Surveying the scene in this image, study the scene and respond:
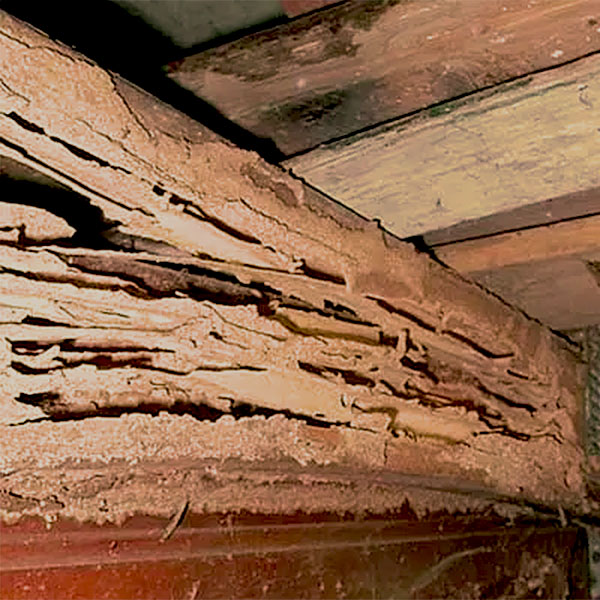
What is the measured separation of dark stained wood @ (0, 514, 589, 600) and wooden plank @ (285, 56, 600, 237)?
1.29ft

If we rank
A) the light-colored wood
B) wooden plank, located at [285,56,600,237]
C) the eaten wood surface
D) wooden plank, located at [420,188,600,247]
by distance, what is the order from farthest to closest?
1. the light-colored wood
2. wooden plank, located at [420,188,600,247]
3. wooden plank, located at [285,56,600,237]
4. the eaten wood surface

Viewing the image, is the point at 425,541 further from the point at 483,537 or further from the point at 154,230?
the point at 154,230

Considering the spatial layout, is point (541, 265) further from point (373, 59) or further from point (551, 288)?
point (373, 59)

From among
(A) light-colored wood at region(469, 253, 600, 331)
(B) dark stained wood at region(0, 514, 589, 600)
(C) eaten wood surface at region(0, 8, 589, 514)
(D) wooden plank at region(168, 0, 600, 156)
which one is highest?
(D) wooden plank at region(168, 0, 600, 156)

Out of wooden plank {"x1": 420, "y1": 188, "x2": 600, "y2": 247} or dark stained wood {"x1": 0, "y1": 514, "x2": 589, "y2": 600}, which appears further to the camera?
wooden plank {"x1": 420, "y1": 188, "x2": 600, "y2": 247}

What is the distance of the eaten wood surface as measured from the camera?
2.17ft

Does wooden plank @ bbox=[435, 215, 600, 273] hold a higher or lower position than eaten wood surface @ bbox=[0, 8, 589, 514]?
higher

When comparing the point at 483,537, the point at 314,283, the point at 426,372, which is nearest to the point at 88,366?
the point at 314,283

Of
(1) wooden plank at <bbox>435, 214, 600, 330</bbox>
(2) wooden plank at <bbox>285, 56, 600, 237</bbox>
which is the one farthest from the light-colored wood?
(2) wooden plank at <bbox>285, 56, 600, 237</bbox>

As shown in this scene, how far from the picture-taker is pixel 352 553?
0.97 metres

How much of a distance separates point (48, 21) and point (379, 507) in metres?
0.76

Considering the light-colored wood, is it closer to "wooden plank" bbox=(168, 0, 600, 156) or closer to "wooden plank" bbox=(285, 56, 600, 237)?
"wooden plank" bbox=(285, 56, 600, 237)

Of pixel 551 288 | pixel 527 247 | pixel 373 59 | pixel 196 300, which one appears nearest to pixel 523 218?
pixel 527 247

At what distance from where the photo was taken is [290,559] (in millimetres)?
884
